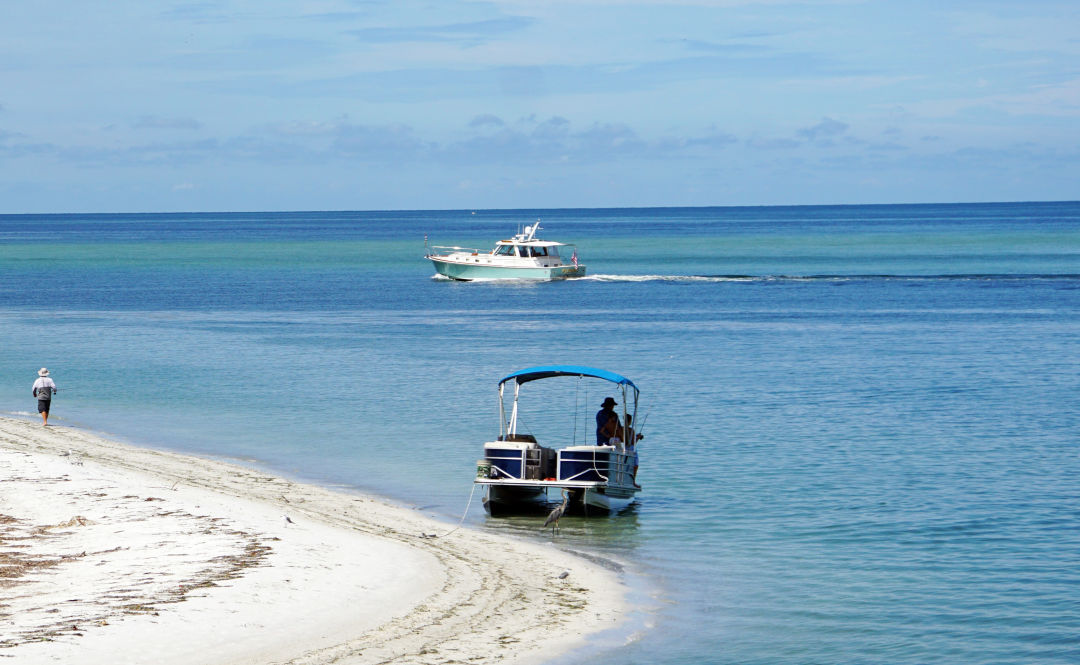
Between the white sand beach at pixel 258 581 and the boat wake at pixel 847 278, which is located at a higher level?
the boat wake at pixel 847 278

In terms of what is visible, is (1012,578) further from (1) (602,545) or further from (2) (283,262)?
(2) (283,262)

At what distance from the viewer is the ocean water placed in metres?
16.8

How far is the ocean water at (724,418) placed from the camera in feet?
55.1

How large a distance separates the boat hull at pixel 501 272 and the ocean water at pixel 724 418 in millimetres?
7323

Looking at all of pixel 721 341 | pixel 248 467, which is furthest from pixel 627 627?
pixel 721 341

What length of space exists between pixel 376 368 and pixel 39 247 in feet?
465

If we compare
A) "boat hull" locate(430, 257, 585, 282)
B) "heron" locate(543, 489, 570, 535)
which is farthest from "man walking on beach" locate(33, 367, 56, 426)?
"boat hull" locate(430, 257, 585, 282)

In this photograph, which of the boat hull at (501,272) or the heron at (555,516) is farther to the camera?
the boat hull at (501,272)

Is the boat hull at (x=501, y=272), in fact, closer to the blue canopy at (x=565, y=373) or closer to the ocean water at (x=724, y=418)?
the ocean water at (x=724, y=418)

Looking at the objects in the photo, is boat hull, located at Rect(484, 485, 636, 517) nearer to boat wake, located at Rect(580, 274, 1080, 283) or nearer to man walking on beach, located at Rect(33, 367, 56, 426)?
man walking on beach, located at Rect(33, 367, 56, 426)

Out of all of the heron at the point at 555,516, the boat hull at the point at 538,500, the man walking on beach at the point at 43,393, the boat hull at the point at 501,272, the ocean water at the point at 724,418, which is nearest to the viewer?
the ocean water at the point at 724,418

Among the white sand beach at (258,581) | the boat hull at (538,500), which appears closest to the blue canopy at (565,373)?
the boat hull at (538,500)

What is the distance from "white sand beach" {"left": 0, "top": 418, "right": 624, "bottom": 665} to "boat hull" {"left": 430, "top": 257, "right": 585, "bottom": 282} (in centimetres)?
6530

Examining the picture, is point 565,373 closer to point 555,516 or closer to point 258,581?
point 555,516
